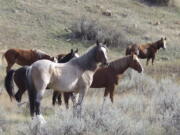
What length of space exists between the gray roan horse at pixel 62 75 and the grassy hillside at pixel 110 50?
0.48m

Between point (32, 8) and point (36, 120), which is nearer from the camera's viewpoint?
point (36, 120)

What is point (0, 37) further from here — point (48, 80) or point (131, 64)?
point (48, 80)

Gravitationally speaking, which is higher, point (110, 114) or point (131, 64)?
point (110, 114)

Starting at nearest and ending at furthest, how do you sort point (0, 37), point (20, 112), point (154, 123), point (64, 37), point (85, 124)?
1. point (85, 124)
2. point (154, 123)
3. point (20, 112)
4. point (0, 37)
5. point (64, 37)

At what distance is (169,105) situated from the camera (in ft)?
38.9

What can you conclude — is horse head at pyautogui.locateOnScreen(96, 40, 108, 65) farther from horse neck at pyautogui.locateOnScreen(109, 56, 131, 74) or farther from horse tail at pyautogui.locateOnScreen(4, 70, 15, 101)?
horse neck at pyautogui.locateOnScreen(109, 56, 131, 74)

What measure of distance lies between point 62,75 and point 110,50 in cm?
2044

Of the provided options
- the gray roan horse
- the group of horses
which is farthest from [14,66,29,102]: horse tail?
the gray roan horse

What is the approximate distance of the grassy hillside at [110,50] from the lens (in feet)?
31.9

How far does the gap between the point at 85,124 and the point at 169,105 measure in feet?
9.97

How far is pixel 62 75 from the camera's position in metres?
11.7

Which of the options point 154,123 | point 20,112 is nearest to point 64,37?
point 20,112

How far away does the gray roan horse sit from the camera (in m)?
11.4

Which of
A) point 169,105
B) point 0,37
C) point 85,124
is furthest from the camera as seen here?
point 0,37
